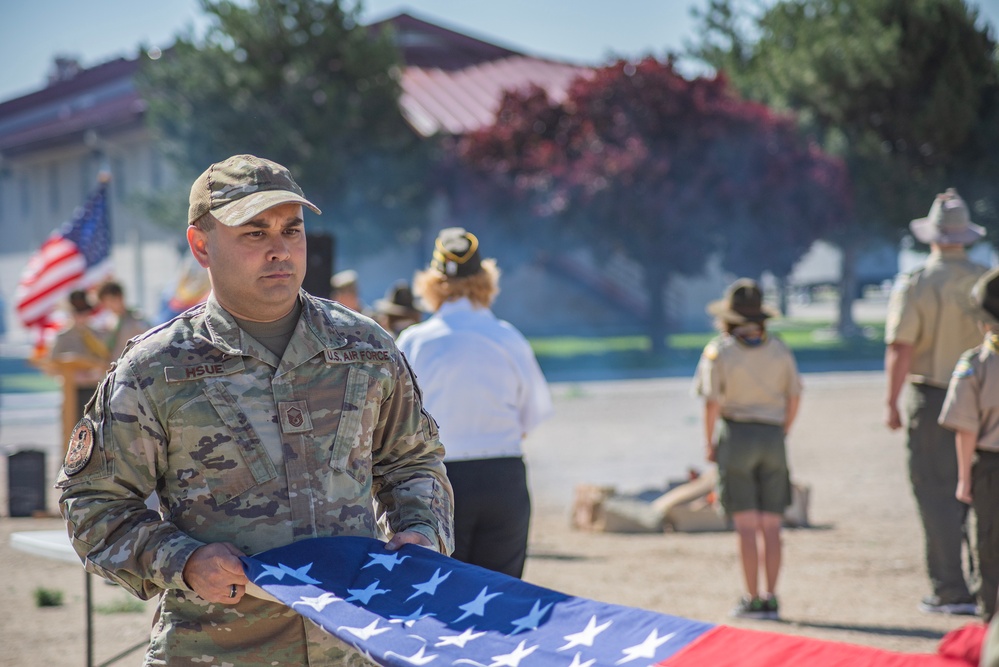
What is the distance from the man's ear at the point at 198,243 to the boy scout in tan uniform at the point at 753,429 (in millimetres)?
4572

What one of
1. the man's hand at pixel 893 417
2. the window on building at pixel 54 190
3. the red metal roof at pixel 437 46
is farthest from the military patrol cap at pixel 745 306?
the window on building at pixel 54 190

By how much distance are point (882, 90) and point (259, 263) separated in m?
29.3

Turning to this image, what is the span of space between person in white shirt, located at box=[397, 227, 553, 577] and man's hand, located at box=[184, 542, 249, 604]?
2283 mm

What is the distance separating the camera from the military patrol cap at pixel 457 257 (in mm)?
5133

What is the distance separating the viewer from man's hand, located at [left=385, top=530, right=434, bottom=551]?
287cm

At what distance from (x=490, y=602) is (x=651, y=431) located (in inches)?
535

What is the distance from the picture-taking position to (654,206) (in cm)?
2884

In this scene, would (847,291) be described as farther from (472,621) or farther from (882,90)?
(472,621)

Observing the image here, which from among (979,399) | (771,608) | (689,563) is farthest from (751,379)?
(689,563)

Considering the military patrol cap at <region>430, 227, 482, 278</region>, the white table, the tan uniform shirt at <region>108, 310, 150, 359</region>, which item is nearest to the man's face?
the military patrol cap at <region>430, 227, 482, 278</region>

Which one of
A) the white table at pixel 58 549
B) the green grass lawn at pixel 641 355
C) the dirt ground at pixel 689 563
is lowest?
the dirt ground at pixel 689 563

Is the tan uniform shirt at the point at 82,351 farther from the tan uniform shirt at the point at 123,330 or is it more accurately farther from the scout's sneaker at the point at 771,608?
the scout's sneaker at the point at 771,608

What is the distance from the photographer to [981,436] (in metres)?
5.81

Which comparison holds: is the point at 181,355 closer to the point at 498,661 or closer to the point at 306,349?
the point at 306,349
